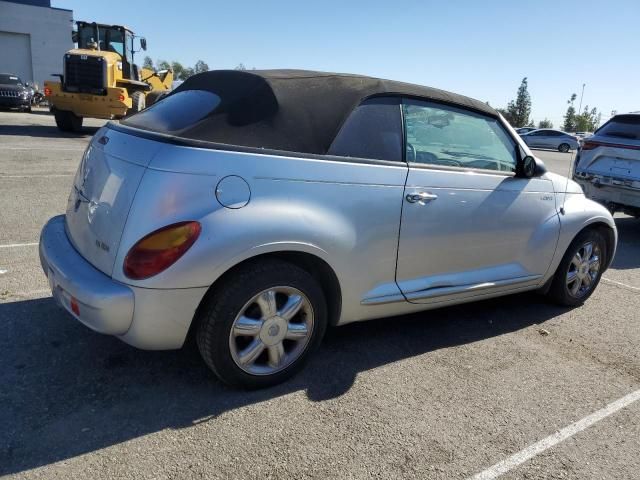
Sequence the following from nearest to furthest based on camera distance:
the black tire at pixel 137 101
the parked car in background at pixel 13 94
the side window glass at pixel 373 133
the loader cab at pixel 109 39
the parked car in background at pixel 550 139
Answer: the side window glass at pixel 373 133, the black tire at pixel 137 101, the loader cab at pixel 109 39, the parked car in background at pixel 13 94, the parked car in background at pixel 550 139

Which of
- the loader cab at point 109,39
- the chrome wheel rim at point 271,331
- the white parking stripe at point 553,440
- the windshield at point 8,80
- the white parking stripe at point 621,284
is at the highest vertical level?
the loader cab at point 109,39

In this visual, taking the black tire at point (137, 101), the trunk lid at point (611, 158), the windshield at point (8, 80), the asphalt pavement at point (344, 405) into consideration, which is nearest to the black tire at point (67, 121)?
the black tire at point (137, 101)

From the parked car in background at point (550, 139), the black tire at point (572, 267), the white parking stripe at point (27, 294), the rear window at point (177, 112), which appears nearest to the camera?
the rear window at point (177, 112)

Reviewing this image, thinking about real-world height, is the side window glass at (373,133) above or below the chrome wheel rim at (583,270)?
above

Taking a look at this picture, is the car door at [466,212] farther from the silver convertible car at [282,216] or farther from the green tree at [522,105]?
the green tree at [522,105]

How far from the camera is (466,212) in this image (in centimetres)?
353

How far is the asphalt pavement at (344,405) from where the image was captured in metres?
2.43

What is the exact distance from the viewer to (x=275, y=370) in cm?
298

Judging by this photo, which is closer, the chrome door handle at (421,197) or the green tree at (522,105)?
the chrome door handle at (421,197)

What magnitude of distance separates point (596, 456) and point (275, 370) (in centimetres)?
173

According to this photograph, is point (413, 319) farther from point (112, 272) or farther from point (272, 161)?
point (112, 272)

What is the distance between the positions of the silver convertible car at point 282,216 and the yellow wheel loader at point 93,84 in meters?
13.0

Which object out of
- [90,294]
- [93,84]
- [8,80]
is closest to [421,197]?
[90,294]

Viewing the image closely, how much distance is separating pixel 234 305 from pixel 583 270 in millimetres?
3380
